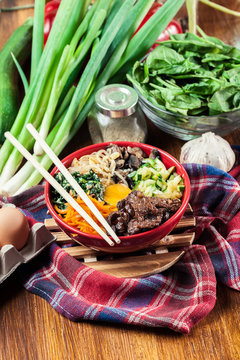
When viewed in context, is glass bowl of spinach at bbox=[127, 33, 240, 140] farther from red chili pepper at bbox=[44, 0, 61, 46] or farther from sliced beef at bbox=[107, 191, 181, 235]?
red chili pepper at bbox=[44, 0, 61, 46]

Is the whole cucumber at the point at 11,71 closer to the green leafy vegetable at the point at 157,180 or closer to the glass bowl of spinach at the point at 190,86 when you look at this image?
the glass bowl of spinach at the point at 190,86

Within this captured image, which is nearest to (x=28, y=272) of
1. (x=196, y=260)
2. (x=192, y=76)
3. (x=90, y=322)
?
(x=90, y=322)

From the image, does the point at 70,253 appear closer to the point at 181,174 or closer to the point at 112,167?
the point at 112,167

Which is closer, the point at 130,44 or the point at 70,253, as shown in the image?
the point at 70,253

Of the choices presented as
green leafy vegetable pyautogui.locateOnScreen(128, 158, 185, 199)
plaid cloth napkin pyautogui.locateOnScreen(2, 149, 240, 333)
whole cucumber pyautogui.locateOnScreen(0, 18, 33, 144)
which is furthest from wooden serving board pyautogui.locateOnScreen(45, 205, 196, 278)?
whole cucumber pyautogui.locateOnScreen(0, 18, 33, 144)

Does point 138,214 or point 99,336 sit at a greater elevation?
point 138,214

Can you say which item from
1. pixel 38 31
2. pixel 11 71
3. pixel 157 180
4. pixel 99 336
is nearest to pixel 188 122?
pixel 157 180

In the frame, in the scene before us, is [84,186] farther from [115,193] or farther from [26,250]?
[26,250]
